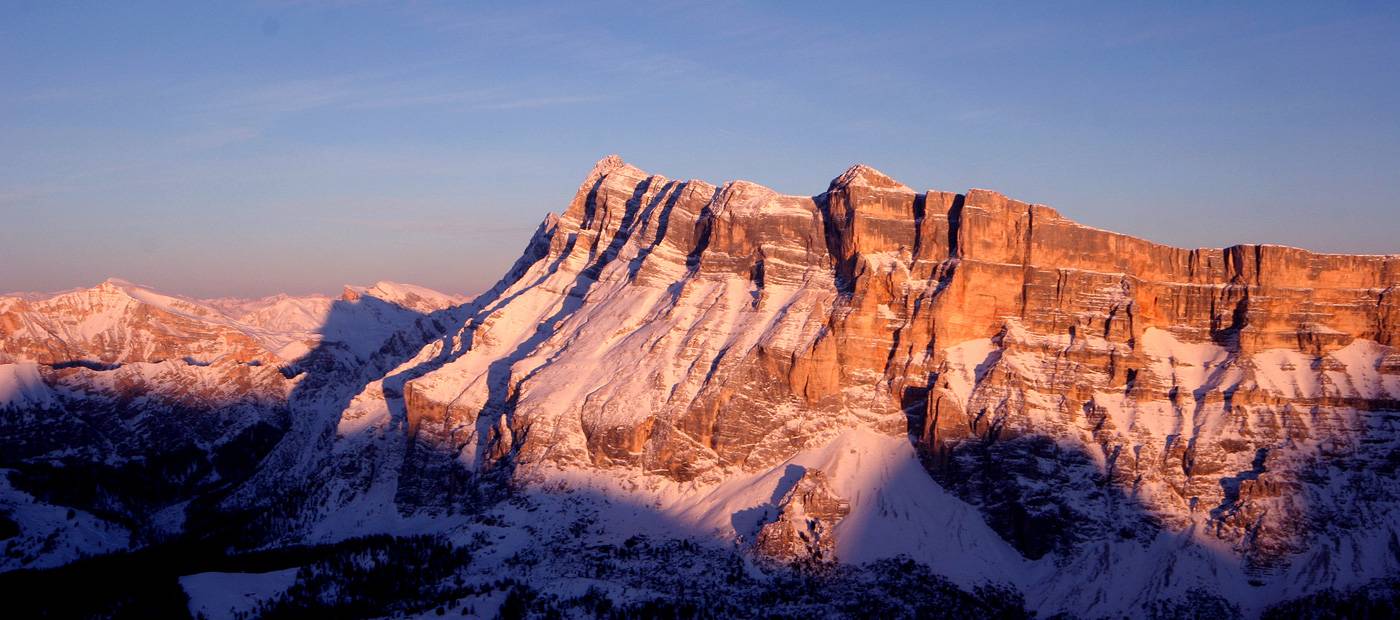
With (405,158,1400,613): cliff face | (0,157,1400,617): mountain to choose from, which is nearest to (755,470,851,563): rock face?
(0,157,1400,617): mountain

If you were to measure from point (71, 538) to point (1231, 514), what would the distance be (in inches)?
5623

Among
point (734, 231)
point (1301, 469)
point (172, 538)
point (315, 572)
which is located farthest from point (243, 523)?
point (1301, 469)

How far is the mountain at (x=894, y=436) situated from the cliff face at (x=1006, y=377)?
0.35m

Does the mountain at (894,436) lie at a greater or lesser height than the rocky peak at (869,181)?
lesser

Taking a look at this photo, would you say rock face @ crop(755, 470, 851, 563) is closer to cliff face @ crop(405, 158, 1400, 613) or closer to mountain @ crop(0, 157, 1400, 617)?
mountain @ crop(0, 157, 1400, 617)

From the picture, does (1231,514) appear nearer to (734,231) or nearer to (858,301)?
(858,301)

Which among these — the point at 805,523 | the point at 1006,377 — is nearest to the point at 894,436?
the point at 1006,377

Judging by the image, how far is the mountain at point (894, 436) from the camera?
5659 inches

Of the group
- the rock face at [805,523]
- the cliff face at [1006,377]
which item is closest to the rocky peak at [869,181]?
the cliff face at [1006,377]

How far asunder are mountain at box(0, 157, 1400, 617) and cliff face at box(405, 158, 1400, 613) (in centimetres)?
35

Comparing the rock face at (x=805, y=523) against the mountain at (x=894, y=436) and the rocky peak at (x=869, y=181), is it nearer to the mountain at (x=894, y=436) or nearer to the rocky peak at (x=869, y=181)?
the mountain at (x=894, y=436)

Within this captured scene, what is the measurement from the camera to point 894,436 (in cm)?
16475

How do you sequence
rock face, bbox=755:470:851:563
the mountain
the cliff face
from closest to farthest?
the mountain
rock face, bbox=755:470:851:563
the cliff face

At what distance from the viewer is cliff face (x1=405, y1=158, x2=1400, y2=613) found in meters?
150
